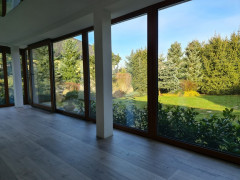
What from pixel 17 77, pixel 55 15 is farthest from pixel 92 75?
pixel 17 77

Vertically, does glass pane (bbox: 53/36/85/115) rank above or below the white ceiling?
below

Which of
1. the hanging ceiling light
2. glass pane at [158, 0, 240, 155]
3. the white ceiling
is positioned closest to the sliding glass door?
the white ceiling

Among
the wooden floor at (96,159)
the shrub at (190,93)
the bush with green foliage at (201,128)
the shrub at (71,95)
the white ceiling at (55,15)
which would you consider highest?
the white ceiling at (55,15)

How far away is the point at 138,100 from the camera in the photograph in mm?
3350

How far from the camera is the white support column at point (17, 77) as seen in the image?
6408mm

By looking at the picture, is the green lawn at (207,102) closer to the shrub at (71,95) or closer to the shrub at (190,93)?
the shrub at (190,93)

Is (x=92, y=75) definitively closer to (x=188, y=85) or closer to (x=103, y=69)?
(x=103, y=69)

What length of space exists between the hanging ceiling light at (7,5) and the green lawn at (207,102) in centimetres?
324

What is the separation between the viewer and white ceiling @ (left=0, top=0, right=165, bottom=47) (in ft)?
9.43

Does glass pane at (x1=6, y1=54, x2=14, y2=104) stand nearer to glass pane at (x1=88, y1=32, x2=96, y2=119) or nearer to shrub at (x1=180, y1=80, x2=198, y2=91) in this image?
glass pane at (x1=88, y1=32, x2=96, y2=119)

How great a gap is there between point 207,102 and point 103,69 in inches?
75.7

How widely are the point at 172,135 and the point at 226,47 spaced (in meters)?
1.69

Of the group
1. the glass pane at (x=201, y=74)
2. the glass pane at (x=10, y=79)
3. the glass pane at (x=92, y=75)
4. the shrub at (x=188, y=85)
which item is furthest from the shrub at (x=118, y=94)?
the glass pane at (x=10, y=79)

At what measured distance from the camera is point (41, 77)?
5.94 metres
